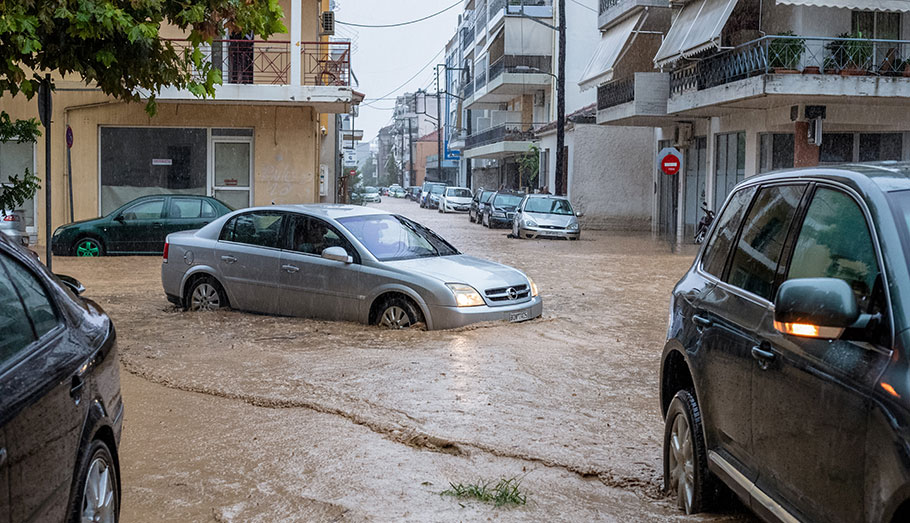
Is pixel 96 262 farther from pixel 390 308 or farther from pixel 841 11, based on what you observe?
pixel 841 11

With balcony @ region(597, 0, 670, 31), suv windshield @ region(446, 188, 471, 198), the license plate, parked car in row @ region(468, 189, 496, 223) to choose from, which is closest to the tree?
the license plate

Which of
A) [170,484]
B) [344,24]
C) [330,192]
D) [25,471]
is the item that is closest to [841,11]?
[344,24]

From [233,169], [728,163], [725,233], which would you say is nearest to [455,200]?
[728,163]

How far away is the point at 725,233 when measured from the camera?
5.09 meters

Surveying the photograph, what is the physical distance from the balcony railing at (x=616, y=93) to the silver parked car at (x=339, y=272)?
19933 mm

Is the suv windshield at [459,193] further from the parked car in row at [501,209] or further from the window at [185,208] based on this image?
the window at [185,208]

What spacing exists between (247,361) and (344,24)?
28.2 meters

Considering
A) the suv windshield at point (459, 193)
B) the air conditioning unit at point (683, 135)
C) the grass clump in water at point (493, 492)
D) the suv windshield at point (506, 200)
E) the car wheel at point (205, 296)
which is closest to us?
the grass clump in water at point (493, 492)

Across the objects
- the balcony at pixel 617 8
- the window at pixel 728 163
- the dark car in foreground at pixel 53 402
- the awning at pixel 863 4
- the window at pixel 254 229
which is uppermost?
the balcony at pixel 617 8

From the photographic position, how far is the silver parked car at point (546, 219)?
31.6m

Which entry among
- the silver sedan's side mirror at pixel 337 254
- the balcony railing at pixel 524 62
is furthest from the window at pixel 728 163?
the balcony railing at pixel 524 62

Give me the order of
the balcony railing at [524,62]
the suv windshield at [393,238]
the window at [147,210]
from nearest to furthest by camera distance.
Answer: the suv windshield at [393,238] < the window at [147,210] < the balcony railing at [524,62]

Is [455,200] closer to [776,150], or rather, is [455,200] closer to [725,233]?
[776,150]

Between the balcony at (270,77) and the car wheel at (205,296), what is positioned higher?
the balcony at (270,77)
